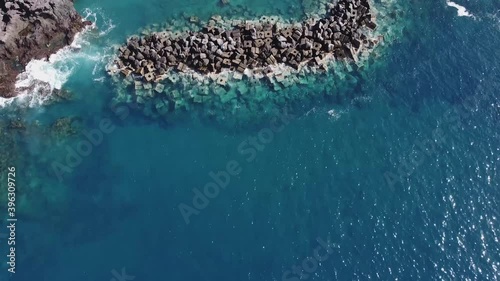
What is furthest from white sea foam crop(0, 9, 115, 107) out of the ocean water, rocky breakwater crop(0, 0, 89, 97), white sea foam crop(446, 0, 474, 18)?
white sea foam crop(446, 0, 474, 18)

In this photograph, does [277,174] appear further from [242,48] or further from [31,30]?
[31,30]

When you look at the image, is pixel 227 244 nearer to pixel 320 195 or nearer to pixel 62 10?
pixel 320 195

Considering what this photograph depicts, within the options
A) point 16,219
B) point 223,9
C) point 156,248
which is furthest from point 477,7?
point 16,219

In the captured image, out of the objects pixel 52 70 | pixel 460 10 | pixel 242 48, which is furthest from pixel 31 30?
pixel 460 10

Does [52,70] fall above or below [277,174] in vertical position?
above

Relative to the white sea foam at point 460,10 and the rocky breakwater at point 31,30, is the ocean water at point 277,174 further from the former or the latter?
the white sea foam at point 460,10

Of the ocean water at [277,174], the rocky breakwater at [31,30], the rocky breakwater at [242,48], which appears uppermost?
the rocky breakwater at [31,30]

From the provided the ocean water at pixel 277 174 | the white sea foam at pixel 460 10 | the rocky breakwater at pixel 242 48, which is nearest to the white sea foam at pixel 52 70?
the ocean water at pixel 277 174
